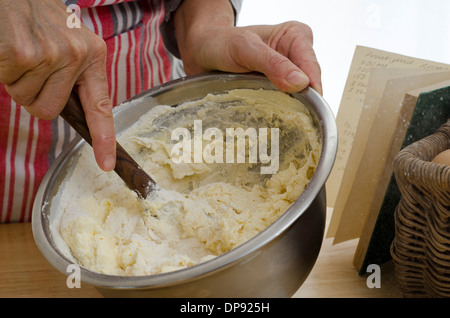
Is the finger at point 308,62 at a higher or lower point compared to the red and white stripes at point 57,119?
higher

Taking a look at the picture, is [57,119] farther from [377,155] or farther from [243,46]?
[377,155]

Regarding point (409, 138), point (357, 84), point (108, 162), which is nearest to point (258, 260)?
point (108, 162)

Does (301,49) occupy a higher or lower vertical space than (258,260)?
higher

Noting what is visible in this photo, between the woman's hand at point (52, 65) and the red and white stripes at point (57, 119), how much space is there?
236mm

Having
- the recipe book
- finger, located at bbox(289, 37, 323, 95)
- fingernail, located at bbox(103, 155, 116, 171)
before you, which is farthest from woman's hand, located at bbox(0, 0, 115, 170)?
the recipe book

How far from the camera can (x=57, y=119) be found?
2.68 feet

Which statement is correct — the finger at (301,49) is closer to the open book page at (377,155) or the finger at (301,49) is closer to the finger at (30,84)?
the open book page at (377,155)

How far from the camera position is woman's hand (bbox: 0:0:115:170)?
0.48 metres

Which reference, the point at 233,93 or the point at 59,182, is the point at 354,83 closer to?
the point at 233,93

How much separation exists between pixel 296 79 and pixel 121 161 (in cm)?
25

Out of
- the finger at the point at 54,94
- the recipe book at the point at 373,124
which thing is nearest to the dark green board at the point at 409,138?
the recipe book at the point at 373,124

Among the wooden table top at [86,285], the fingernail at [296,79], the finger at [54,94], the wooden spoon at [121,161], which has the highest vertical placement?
the fingernail at [296,79]

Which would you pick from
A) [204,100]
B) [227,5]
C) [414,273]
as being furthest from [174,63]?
[414,273]

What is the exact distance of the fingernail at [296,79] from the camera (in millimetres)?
614
